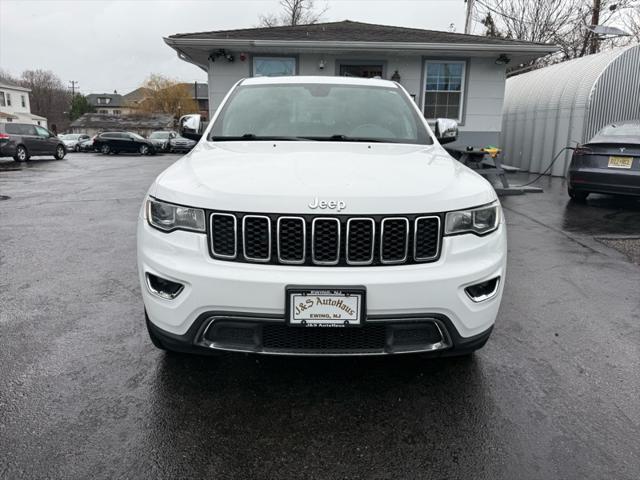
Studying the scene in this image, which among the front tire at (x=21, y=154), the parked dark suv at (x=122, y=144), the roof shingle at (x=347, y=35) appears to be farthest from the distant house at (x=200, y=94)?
the roof shingle at (x=347, y=35)

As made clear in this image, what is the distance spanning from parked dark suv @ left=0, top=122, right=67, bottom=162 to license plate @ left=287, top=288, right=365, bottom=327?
71.1 ft

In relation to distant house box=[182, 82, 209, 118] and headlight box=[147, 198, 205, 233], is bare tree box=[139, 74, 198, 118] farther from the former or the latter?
headlight box=[147, 198, 205, 233]

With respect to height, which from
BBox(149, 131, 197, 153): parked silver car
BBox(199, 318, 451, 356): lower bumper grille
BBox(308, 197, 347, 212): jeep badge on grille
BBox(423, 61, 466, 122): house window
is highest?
BBox(423, 61, 466, 122): house window

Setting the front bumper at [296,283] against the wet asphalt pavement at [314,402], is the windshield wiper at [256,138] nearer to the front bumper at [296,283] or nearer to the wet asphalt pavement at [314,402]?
the front bumper at [296,283]

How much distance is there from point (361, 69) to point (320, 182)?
36.8 ft

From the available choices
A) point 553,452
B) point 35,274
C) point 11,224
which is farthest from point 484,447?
point 11,224

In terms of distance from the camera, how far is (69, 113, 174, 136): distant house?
195 ft

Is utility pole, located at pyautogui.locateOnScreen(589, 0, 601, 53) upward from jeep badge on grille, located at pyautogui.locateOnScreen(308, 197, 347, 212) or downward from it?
upward

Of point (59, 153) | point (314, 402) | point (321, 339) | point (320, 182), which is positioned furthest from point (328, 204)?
point (59, 153)

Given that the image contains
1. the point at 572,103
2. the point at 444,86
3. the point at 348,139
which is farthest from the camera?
the point at 572,103

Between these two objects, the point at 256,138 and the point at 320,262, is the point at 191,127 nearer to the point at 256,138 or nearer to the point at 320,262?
the point at 256,138

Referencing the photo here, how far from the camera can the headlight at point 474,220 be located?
2.30 metres

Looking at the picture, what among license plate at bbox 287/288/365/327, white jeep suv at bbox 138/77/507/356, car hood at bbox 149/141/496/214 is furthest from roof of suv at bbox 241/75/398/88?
license plate at bbox 287/288/365/327

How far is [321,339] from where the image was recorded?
7.29ft
